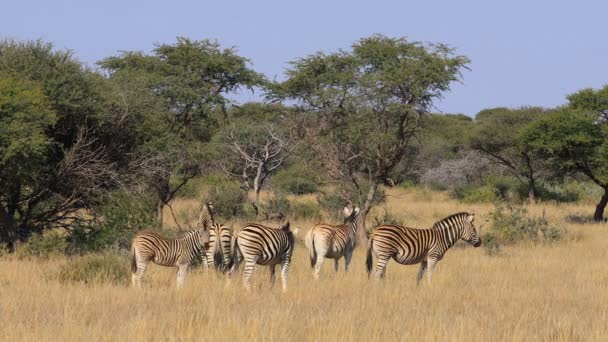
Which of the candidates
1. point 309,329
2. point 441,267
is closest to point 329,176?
point 441,267

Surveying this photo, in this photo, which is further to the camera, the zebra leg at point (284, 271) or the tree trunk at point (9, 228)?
the tree trunk at point (9, 228)

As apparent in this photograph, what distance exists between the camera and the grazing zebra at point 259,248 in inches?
483

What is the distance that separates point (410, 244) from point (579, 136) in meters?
18.6

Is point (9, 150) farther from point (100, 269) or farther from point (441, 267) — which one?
point (441, 267)

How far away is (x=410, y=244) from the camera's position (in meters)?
13.5

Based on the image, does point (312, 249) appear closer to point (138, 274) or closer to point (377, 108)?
point (138, 274)

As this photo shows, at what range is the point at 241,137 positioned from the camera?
97.5ft

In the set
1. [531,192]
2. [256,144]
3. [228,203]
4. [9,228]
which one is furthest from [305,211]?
[531,192]

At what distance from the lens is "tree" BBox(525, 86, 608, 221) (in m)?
30.0

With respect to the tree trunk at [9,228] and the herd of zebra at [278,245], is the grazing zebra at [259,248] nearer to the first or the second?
the herd of zebra at [278,245]

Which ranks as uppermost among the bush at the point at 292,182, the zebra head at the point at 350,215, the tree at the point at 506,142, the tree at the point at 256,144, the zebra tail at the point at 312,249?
the tree at the point at 506,142

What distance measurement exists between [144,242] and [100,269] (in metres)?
1.18

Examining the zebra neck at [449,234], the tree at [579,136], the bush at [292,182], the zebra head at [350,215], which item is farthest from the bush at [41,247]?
the bush at [292,182]

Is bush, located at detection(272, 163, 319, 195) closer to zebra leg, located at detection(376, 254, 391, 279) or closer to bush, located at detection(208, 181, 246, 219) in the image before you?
bush, located at detection(208, 181, 246, 219)
